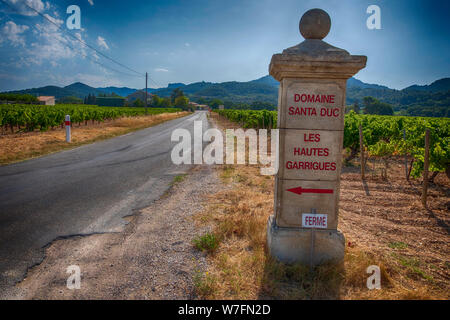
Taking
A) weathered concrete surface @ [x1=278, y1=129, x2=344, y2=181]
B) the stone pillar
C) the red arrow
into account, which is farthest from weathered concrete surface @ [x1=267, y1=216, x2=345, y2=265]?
weathered concrete surface @ [x1=278, y1=129, x2=344, y2=181]

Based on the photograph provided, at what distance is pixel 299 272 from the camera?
2.96 m

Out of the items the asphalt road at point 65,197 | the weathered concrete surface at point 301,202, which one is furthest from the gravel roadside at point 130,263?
the weathered concrete surface at point 301,202

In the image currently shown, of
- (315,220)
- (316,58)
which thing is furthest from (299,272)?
(316,58)

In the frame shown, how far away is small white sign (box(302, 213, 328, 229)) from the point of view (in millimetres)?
3193

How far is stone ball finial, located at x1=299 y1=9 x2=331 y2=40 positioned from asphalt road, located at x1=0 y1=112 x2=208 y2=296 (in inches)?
148

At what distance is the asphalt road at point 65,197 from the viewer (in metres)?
3.57

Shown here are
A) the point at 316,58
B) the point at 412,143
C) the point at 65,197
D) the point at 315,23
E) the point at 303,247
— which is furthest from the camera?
the point at 412,143

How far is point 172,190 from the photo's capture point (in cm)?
615

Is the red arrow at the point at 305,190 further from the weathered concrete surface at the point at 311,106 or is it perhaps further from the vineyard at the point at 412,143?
the vineyard at the point at 412,143

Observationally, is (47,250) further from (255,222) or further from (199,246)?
(255,222)

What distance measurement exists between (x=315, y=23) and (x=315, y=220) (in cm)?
229

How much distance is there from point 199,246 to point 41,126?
19898 millimetres

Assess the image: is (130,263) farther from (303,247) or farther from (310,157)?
(310,157)
